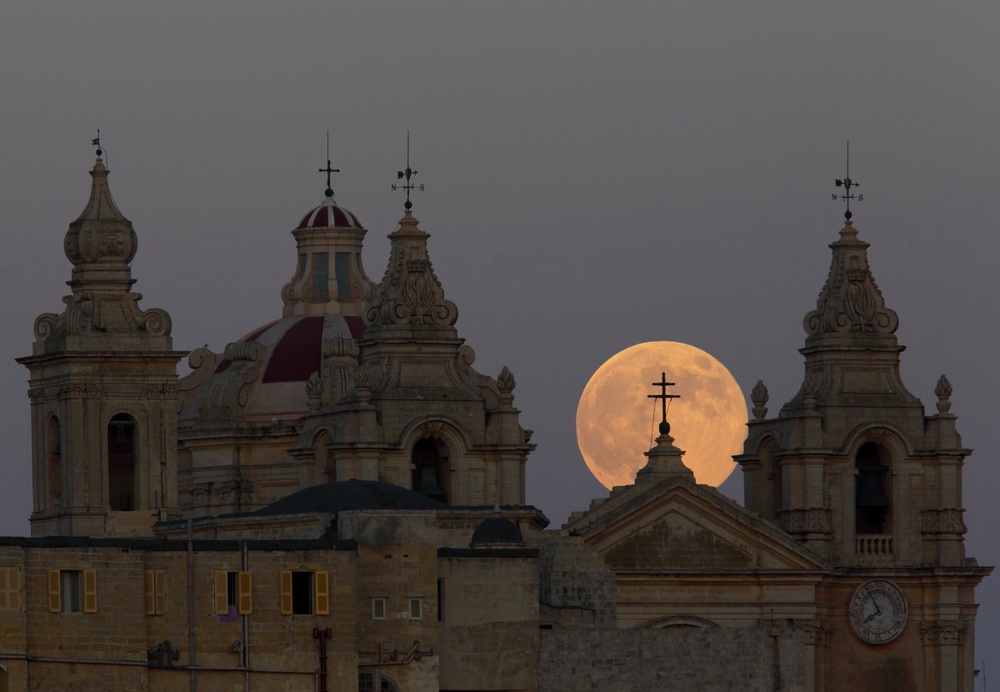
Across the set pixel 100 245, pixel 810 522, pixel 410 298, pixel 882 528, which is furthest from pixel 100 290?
pixel 882 528

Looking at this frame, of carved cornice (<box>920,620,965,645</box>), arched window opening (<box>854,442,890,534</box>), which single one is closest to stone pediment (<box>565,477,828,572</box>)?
arched window opening (<box>854,442,890,534</box>)

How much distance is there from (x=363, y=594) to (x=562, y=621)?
7087mm

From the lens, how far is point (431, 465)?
147375 millimetres

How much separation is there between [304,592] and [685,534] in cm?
2898

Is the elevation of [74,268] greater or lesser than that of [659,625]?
greater

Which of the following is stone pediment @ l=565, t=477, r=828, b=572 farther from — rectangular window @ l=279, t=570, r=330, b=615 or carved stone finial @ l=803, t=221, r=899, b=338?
rectangular window @ l=279, t=570, r=330, b=615

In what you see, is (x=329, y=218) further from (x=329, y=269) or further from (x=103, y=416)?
(x=103, y=416)

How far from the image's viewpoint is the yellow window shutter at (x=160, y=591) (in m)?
121

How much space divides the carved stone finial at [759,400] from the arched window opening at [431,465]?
11.1 meters

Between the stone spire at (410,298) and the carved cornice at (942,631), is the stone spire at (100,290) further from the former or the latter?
the carved cornice at (942,631)

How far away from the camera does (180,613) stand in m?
121

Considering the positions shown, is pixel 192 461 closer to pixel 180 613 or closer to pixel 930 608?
pixel 930 608

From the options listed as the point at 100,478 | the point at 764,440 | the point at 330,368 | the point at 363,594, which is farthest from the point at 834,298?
the point at 363,594

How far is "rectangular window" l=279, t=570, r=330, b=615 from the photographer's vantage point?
121312mm
